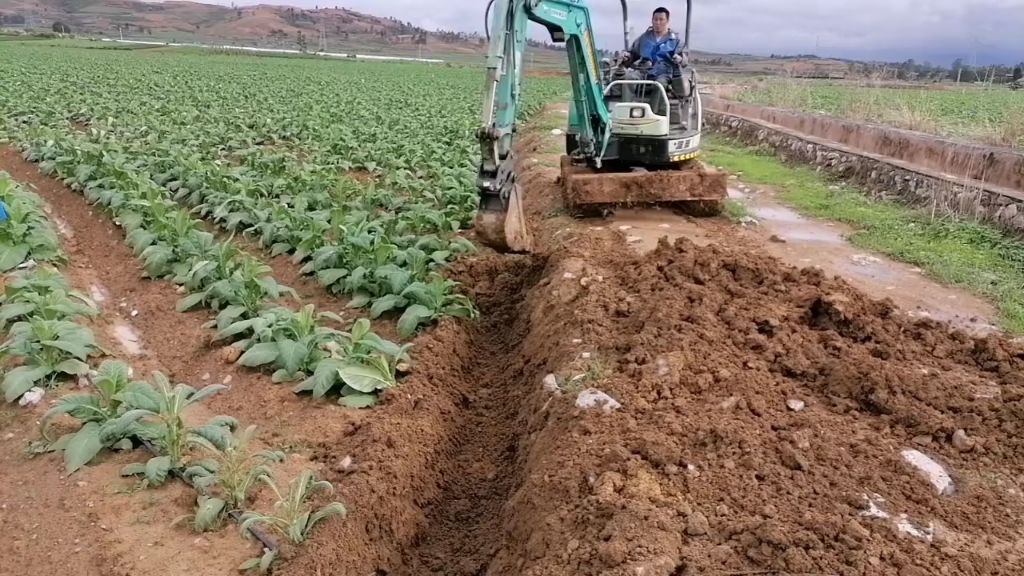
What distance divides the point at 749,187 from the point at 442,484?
30.2 feet

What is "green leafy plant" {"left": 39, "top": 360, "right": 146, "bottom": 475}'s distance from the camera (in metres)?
3.91

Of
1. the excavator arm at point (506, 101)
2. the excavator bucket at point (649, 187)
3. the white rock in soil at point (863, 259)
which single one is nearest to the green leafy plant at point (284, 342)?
the excavator arm at point (506, 101)

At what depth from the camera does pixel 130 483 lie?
3775 mm

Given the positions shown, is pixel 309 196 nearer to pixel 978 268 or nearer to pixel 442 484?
pixel 442 484

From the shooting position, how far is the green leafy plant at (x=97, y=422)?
12.8 ft

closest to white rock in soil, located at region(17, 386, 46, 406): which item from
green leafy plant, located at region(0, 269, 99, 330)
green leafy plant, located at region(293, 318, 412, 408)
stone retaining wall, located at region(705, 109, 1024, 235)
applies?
green leafy plant, located at region(0, 269, 99, 330)

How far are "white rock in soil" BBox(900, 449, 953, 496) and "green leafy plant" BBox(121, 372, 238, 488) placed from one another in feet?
11.3

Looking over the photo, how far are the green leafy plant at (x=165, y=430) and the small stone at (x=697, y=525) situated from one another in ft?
7.93

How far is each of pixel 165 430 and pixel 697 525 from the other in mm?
2772

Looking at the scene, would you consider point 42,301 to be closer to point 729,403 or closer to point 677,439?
point 677,439

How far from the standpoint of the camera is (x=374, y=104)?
2277 cm

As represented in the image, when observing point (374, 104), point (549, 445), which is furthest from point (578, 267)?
point (374, 104)

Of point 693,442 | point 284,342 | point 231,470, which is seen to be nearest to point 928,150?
point 693,442

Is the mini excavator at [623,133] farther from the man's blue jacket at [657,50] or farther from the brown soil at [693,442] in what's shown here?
the brown soil at [693,442]
